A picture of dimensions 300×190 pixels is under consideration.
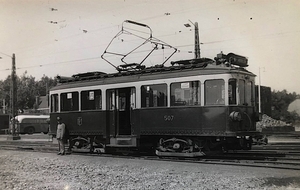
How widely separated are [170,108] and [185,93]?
0.73m

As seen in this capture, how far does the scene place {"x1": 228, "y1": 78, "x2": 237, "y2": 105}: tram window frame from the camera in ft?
37.1

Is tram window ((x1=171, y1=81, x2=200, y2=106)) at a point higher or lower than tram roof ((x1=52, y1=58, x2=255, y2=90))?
lower

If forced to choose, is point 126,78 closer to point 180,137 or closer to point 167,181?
point 180,137

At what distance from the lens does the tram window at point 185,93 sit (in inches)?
463

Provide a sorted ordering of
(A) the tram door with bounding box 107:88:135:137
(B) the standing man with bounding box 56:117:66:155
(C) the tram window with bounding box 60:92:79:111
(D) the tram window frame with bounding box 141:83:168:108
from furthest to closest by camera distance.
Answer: (C) the tram window with bounding box 60:92:79:111 < (B) the standing man with bounding box 56:117:66:155 < (A) the tram door with bounding box 107:88:135:137 < (D) the tram window frame with bounding box 141:83:168:108

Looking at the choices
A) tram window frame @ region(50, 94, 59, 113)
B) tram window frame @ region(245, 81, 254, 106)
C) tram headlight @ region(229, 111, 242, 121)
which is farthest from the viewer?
tram window frame @ region(50, 94, 59, 113)

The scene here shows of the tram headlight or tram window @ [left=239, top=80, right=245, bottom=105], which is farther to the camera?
tram window @ [left=239, top=80, right=245, bottom=105]

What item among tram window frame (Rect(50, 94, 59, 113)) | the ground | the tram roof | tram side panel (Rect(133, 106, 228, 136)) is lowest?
the ground

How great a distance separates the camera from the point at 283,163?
410 inches

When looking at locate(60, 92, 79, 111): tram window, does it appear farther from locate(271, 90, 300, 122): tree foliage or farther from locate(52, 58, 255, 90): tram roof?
locate(271, 90, 300, 122): tree foliage

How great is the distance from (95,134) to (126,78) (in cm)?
270

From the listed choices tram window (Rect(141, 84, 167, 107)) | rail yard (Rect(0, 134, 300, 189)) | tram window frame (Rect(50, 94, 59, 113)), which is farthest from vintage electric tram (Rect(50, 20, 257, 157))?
tram window frame (Rect(50, 94, 59, 113))

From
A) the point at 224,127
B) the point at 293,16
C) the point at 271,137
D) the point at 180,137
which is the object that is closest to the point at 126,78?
the point at 180,137

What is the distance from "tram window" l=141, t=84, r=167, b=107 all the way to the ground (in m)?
2.21
